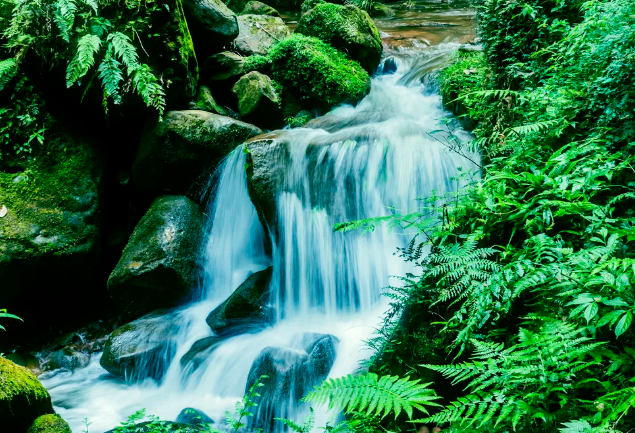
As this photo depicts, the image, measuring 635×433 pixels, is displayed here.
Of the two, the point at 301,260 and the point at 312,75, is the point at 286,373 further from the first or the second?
the point at 312,75

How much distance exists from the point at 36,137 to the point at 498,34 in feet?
20.3

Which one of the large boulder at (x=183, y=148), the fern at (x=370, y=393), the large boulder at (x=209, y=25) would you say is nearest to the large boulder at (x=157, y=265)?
the large boulder at (x=183, y=148)

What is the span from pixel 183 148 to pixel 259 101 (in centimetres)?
146

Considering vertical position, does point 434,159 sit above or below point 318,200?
above

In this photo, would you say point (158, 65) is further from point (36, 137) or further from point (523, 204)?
point (523, 204)

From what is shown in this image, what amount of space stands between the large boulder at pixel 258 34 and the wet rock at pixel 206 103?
1625 mm

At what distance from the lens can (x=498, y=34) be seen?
5.03 meters

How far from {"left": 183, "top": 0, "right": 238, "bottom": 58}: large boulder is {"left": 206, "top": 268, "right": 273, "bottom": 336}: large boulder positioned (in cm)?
471

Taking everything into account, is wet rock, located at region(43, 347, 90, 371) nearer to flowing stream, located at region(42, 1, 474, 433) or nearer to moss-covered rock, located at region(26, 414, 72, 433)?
flowing stream, located at region(42, 1, 474, 433)

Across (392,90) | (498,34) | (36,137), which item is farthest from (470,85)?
(36,137)

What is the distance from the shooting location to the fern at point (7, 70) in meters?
5.77

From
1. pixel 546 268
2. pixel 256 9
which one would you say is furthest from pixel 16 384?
pixel 256 9

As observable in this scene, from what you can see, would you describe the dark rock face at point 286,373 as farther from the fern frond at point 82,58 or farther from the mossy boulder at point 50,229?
the fern frond at point 82,58

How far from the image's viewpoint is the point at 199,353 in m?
5.17
